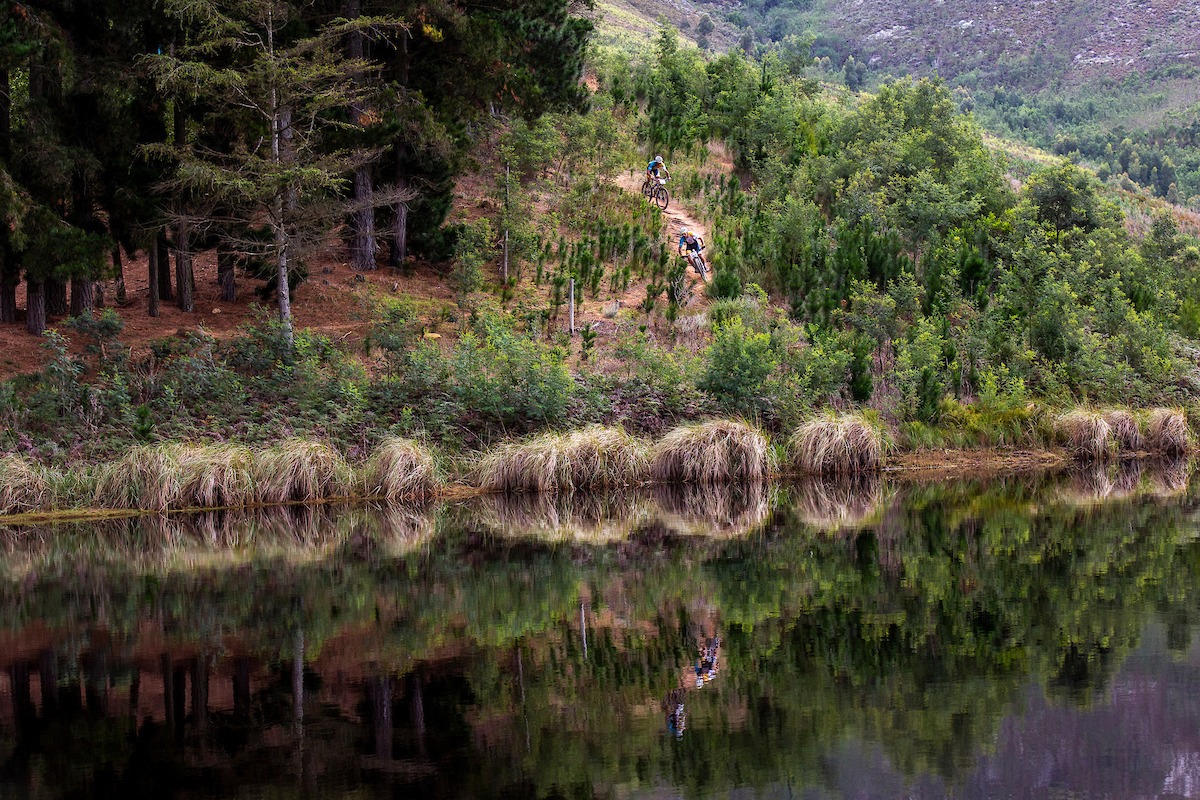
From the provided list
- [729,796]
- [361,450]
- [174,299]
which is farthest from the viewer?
[174,299]

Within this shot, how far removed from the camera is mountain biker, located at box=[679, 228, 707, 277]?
1095 inches

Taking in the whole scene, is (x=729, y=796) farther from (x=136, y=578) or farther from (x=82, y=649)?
(x=136, y=578)

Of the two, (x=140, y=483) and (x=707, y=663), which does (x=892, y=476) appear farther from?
(x=707, y=663)

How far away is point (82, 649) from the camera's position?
9.48m

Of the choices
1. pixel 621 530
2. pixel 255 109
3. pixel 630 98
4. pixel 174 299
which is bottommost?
pixel 621 530

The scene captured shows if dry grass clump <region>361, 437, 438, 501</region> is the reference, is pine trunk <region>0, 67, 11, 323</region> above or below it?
above

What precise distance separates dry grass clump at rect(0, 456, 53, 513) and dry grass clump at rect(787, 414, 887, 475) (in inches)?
457

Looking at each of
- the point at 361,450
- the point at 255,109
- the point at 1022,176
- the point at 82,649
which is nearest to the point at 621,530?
the point at 361,450

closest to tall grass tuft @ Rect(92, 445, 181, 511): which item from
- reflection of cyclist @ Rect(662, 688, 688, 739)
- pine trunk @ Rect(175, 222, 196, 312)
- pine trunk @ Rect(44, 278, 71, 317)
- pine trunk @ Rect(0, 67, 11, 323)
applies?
pine trunk @ Rect(0, 67, 11, 323)

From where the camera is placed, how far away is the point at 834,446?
Answer: 2025cm

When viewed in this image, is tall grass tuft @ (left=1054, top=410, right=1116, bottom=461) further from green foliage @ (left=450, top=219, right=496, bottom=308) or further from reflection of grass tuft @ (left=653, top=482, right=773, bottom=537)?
green foliage @ (left=450, top=219, right=496, bottom=308)

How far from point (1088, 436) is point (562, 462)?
33.3 ft

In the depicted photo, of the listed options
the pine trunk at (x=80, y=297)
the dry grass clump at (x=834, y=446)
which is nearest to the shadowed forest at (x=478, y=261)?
the pine trunk at (x=80, y=297)

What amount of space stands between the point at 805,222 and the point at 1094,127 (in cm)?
6452
